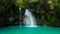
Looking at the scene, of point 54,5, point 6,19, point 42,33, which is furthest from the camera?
point 6,19

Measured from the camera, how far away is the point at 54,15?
48.4 ft

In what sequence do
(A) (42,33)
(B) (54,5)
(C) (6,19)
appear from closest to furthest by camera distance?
1. (A) (42,33)
2. (B) (54,5)
3. (C) (6,19)

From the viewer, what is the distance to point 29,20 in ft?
53.1

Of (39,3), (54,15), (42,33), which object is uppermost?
(39,3)

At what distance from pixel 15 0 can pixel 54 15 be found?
329cm

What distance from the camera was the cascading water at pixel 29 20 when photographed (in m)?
15.6

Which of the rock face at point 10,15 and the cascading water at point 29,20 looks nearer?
the rock face at point 10,15

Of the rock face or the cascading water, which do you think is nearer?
the rock face

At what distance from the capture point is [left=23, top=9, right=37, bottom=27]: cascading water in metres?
15.6

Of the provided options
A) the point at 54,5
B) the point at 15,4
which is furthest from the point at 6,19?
the point at 54,5

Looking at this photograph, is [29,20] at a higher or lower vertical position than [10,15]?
lower

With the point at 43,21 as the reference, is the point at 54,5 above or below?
above

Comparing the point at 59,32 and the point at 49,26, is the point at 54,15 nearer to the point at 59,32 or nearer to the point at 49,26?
the point at 49,26

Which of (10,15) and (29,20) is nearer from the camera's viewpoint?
(10,15)
